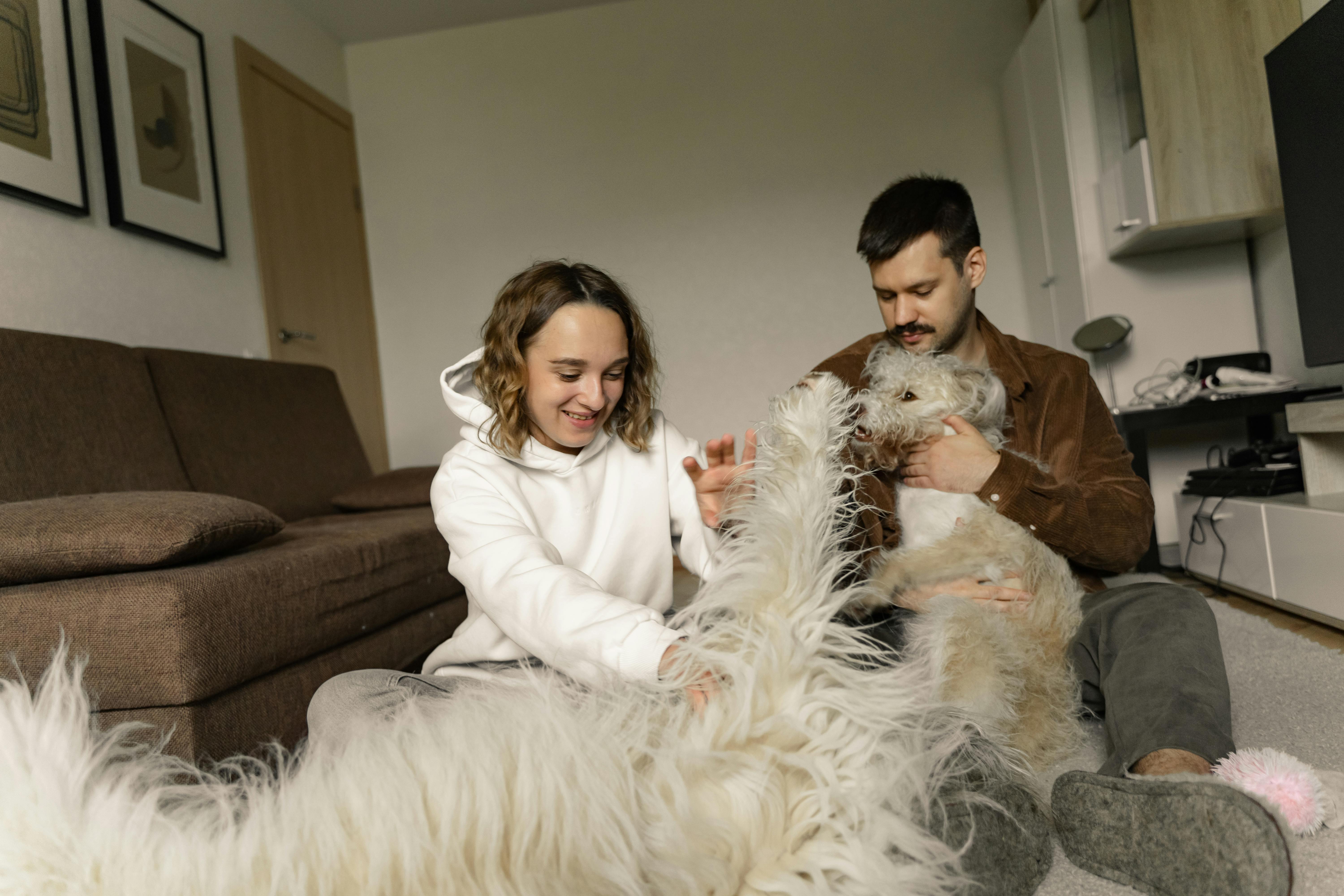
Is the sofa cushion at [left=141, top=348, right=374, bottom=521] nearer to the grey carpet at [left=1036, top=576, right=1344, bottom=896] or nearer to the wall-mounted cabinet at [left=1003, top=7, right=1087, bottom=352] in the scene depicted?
the grey carpet at [left=1036, top=576, right=1344, bottom=896]

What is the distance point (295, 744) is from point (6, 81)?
7.22 feet

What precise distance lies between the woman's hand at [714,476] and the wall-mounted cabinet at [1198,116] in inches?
88.7

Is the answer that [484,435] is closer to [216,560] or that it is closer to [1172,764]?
[216,560]

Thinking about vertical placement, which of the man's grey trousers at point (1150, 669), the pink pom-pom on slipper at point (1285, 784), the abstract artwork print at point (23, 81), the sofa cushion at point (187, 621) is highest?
the abstract artwork print at point (23, 81)

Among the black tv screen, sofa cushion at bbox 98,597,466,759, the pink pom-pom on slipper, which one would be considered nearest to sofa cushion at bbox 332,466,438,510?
sofa cushion at bbox 98,597,466,759

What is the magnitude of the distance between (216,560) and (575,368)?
0.84 m

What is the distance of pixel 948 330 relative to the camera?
1.57 meters

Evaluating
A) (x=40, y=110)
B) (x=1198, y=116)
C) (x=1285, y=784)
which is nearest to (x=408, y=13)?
(x=40, y=110)

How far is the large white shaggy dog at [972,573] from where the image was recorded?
1139 millimetres

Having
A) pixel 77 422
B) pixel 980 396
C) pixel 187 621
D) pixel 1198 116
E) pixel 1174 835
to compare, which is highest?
pixel 1198 116

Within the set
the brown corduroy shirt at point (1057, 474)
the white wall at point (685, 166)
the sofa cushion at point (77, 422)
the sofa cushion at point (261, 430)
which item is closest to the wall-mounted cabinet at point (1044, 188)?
the white wall at point (685, 166)

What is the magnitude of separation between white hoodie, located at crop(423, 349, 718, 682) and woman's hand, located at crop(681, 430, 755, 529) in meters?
0.04

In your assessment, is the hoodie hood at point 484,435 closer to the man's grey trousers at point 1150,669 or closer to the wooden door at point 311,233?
the man's grey trousers at point 1150,669

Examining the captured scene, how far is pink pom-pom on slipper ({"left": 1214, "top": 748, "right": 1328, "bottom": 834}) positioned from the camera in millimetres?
1021
